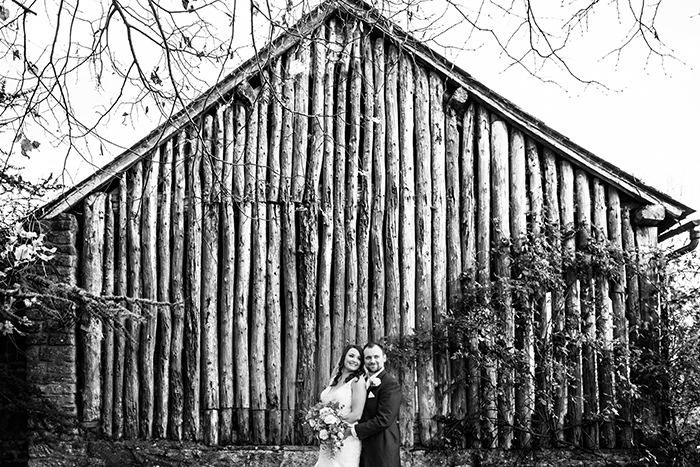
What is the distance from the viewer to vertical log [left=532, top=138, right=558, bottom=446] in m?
10.6

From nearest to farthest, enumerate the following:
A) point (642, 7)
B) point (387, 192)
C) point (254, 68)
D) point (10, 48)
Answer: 1. point (642, 7)
2. point (10, 48)
3. point (254, 68)
4. point (387, 192)

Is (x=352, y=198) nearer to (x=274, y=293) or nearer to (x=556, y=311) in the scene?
(x=274, y=293)

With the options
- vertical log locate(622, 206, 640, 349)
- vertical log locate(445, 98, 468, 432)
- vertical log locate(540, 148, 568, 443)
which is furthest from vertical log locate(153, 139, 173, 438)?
vertical log locate(622, 206, 640, 349)

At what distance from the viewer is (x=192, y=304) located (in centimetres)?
1069

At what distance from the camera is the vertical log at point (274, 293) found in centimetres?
1055

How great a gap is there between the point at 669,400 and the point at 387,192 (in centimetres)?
376

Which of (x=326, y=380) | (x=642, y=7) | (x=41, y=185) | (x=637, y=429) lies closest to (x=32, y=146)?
(x=642, y=7)

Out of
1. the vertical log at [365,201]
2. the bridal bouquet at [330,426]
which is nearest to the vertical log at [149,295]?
the vertical log at [365,201]

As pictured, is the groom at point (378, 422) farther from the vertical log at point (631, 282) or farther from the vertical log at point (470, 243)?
the vertical log at point (631, 282)

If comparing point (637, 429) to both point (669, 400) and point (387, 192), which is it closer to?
point (669, 400)

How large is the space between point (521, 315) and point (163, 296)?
3.89m

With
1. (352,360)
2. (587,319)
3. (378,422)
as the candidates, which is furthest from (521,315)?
(378,422)

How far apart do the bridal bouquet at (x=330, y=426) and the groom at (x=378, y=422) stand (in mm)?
144

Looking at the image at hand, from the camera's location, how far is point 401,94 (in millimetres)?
11172
